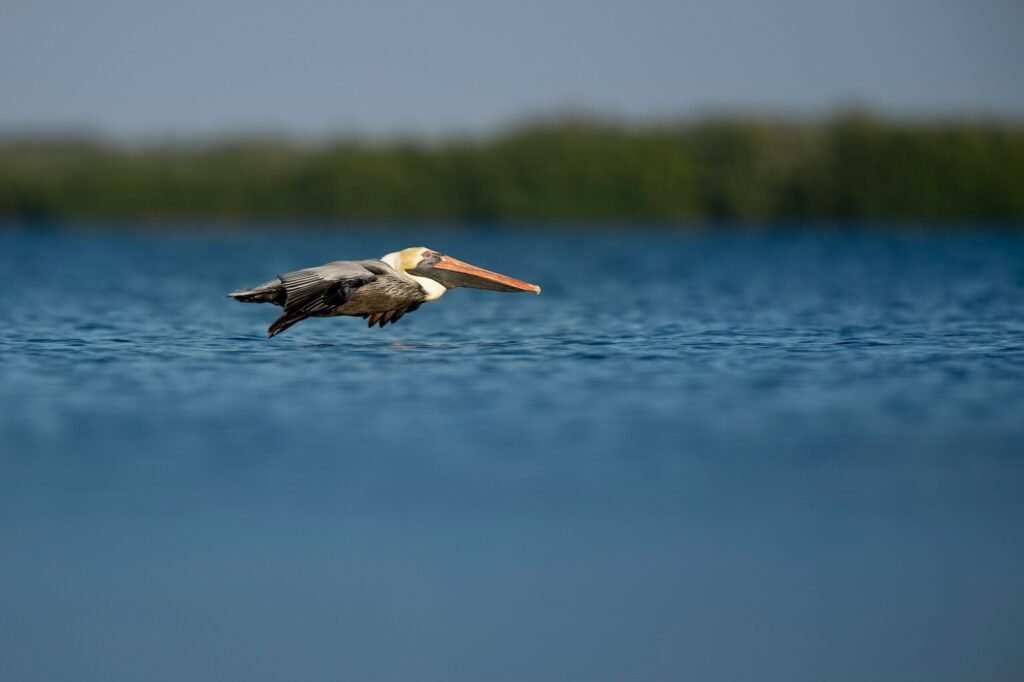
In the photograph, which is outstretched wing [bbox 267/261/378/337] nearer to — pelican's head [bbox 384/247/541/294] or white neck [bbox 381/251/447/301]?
white neck [bbox 381/251/447/301]

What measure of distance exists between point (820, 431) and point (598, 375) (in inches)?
104

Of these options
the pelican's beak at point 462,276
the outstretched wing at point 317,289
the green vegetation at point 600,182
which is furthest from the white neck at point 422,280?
the green vegetation at point 600,182

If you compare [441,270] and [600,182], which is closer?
[441,270]

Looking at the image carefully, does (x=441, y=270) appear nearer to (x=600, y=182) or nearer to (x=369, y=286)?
(x=369, y=286)

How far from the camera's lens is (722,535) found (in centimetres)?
610

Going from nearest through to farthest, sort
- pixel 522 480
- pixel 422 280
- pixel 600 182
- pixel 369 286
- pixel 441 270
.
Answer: pixel 522 480
pixel 369 286
pixel 422 280
pixel 441 270
pixel 600 182

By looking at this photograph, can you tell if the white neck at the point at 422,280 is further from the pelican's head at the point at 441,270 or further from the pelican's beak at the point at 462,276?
the pelican's beak at the point at 462,276

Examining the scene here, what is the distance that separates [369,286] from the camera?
1193 centimetres

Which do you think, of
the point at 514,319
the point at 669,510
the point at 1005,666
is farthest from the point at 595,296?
the point at 1005,666

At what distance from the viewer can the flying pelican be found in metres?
11.5

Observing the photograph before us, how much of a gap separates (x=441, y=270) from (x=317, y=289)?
1.92 metres

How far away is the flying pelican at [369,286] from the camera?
11461 millimetres

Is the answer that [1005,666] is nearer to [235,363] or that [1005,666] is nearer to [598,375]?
[598,375]

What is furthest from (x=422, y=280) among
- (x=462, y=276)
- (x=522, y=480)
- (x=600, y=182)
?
(x=600, y=182)
